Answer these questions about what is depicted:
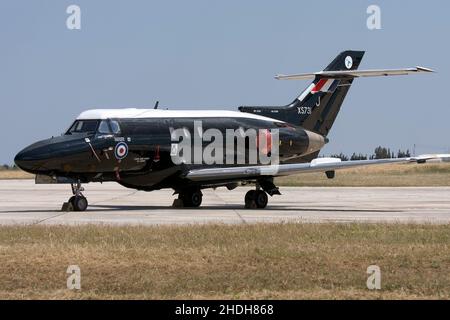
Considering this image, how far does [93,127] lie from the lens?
2814 cm

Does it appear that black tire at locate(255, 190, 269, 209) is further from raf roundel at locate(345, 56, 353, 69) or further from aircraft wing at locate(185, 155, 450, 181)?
raf roundel at locate(345, 56, 353, 69)

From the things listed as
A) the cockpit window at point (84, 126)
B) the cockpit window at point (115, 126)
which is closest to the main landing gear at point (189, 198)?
the cockpit window at point (115, 126)

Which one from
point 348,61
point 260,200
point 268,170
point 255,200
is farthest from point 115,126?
point 348,61

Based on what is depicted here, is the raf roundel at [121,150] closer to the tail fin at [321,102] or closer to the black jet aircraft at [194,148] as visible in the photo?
the black jet aircraft at [194,148]

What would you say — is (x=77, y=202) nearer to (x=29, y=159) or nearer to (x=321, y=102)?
(x=29, y=159)

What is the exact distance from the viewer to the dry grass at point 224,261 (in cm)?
1260

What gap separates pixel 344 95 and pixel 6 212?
13929mm

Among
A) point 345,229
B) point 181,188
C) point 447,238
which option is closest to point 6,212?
point 181,188

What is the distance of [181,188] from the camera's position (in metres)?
31.2

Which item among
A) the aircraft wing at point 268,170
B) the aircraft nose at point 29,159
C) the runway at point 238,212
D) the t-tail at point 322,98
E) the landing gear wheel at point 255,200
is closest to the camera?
the runway at point 238,212

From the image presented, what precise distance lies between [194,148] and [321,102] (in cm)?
652

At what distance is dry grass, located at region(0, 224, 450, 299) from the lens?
1260cm

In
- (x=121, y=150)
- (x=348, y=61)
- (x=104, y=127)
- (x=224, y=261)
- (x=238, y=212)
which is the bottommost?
(x=238, y=212)
